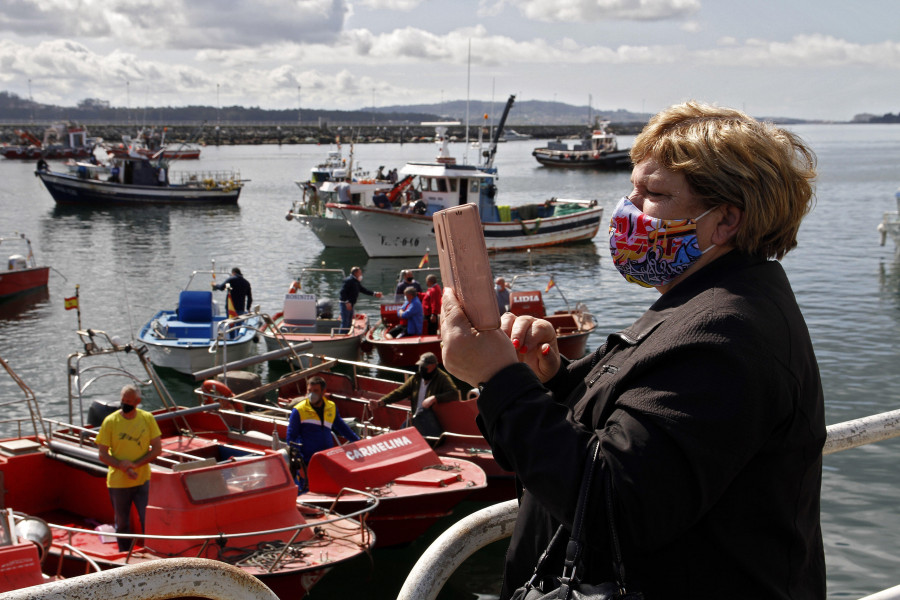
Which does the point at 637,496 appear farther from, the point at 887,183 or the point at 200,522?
the point at 887,183

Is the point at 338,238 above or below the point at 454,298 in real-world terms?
below

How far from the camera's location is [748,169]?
1.59 metres

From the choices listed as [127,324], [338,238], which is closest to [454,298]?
[127,324]

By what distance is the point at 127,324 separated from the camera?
22922mm

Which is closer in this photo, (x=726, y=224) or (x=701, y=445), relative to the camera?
(x=701, y=445)

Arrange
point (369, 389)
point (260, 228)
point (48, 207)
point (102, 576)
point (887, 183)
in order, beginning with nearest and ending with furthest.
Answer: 1. point (102, 576)
2. point (369, 389)
3. point (260, 228)
4. point (48, 207)
5. point (887, 183)

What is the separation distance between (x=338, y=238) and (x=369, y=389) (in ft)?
77.7

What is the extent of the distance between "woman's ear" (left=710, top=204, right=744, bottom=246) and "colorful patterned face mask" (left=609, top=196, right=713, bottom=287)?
26 mm

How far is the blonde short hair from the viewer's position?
5.25 feet

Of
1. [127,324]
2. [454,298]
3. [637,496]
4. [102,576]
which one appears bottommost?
[127,324]

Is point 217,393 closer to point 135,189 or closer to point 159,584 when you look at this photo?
point 159,584

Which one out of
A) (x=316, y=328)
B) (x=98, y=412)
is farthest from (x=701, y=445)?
(x=316, y=328)

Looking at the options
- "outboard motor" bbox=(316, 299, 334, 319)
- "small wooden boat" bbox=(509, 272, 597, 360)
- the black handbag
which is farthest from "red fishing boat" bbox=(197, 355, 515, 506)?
the black handbag

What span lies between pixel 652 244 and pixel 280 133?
162 m
